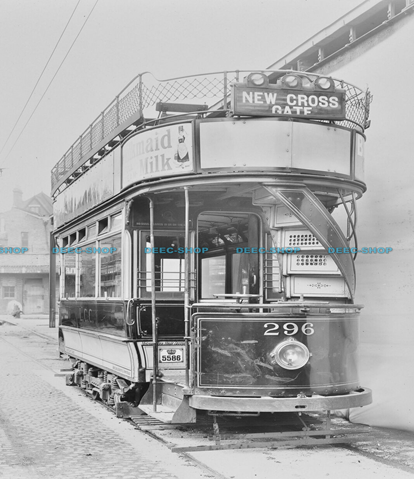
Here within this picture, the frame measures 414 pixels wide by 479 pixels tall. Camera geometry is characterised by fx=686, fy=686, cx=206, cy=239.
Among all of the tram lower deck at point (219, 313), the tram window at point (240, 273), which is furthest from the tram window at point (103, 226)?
the tram window at point (240, 273)

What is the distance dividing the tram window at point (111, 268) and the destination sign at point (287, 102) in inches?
103

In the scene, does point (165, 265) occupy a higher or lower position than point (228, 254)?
lower

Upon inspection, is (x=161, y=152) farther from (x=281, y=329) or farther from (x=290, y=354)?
(x=290, y=354)

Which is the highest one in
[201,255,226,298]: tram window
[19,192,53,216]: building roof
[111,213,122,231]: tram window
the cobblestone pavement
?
[19,192,53,216]: building roof

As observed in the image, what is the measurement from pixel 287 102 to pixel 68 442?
4.09m

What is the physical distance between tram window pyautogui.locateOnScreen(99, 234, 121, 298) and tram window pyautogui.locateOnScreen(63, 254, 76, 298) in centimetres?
218

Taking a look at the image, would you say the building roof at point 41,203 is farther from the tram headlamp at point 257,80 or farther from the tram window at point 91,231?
the tram headlamp at point 257,80

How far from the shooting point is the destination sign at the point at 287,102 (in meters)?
6.39

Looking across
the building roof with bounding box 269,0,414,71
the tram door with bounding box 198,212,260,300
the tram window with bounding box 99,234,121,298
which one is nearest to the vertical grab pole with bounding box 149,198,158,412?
the tram door with bounding box 198,212,260,300

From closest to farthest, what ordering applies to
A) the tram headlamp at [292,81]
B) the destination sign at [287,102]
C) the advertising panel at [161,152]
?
the destination sign at [287,102]
the tram headlamp at [292,81]
the advertising panel at [161,152]

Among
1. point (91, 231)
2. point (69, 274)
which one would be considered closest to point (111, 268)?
point (91, 231)

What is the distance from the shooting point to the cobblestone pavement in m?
5.84

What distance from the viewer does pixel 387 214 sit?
26.8ft

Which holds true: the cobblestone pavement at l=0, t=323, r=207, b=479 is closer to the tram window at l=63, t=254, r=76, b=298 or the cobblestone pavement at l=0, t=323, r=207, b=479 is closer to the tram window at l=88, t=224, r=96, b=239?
the tram window at l=63, t=254, r=76, b=298
